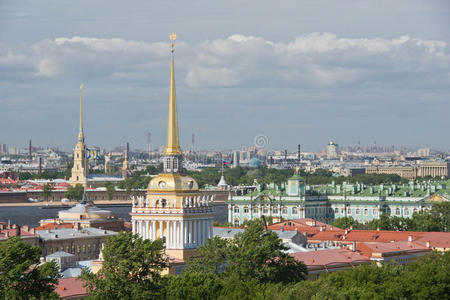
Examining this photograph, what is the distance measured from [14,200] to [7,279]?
147 metres

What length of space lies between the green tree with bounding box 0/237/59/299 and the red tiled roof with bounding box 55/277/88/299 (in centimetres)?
511

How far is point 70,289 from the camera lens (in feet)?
145

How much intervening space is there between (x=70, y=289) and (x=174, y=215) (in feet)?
22.4

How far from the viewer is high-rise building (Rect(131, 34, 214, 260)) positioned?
1944 inches

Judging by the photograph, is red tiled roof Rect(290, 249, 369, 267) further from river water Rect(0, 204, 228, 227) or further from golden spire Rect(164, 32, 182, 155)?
river water Rect(0, 204, 228, 227)

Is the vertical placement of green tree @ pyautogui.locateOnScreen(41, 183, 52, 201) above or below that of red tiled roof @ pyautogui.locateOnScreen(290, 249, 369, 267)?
below

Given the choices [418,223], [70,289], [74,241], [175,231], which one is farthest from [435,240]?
[70,289]

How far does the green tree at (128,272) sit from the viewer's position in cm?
3866

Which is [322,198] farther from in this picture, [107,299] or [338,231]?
[107,299]

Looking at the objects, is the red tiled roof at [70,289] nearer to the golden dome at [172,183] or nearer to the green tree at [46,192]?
the golden dome at [172,183]

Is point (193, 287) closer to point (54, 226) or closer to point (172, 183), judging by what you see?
point (172, 183)

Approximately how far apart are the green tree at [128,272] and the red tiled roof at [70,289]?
9.61 feet

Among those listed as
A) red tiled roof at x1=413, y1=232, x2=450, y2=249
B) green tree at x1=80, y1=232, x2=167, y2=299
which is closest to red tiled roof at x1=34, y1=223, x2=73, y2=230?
red tiled roof at x1=413, y1=232, x2=450, y2=249

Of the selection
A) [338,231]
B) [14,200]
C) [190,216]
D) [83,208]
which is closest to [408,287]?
[190,216]
